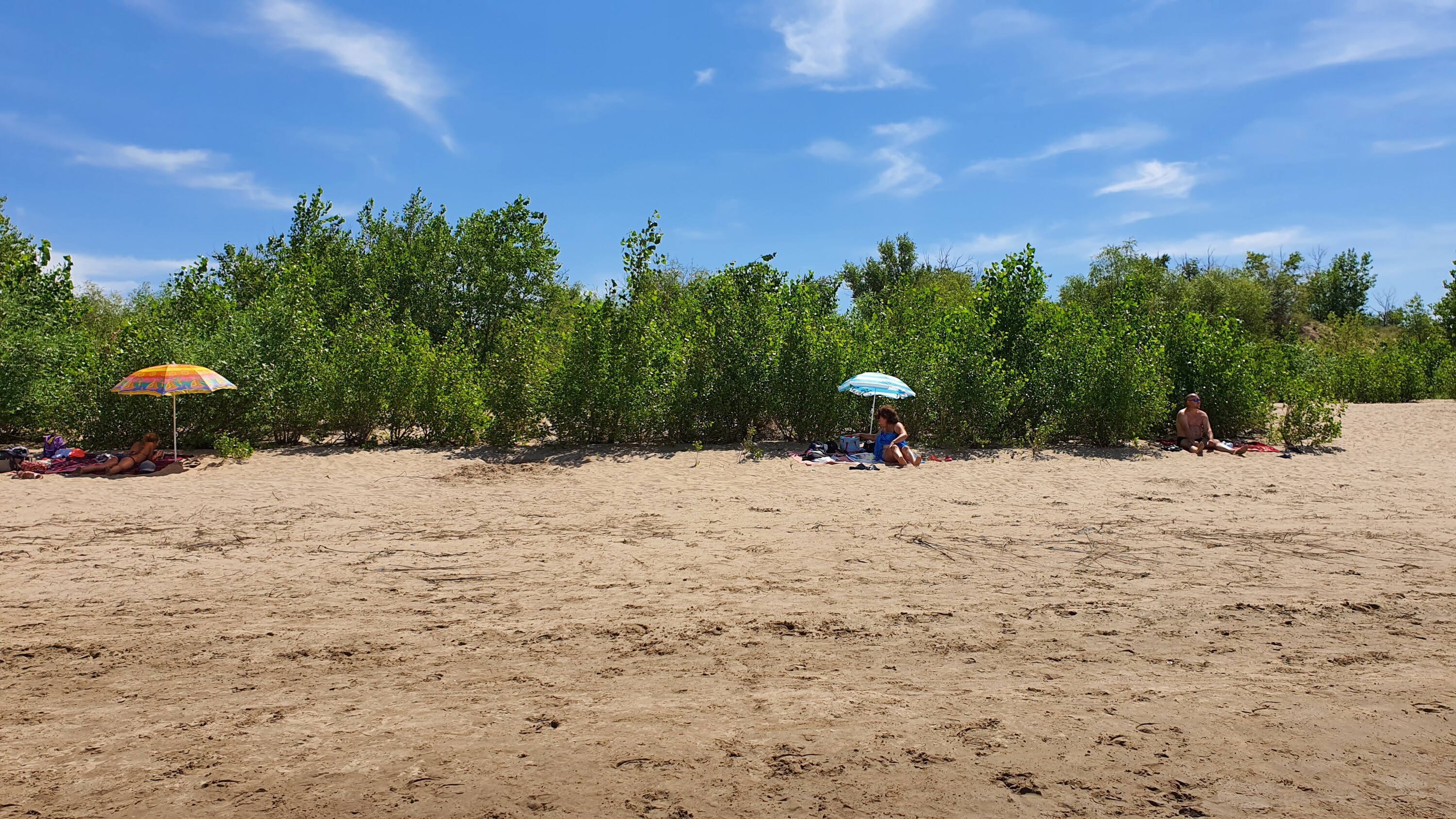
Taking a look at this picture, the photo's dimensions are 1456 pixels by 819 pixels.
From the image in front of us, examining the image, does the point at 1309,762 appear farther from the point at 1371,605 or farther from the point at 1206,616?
the point at 1371,605

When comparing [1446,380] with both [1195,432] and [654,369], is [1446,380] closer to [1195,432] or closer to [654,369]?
[1195,432]

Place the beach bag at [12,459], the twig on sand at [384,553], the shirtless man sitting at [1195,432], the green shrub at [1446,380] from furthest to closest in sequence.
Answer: the green shrub at [1446,380], the shirtless man sitting at [1195,432], the beach bag at [12,459], the twig on sand at [384,553]

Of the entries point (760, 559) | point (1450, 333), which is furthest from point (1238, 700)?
point (1450, 333)

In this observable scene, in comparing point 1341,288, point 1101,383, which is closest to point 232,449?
point 1101,383

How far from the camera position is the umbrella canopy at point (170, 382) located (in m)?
11.4

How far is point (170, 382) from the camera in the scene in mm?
11438

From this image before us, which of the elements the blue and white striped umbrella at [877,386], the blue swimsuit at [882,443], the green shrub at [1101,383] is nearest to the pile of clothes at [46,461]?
the blue and white striped umbrella at [877,386]

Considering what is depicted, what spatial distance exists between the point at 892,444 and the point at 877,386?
0.96 metres

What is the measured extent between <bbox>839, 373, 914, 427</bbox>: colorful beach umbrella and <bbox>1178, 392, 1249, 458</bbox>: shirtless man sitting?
4904 mm

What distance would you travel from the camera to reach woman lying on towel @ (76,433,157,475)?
36.7 feet

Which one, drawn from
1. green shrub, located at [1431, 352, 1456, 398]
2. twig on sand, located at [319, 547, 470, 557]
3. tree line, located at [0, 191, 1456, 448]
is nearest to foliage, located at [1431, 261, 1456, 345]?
green shrub, located at [1431, 352, 1456, 398]

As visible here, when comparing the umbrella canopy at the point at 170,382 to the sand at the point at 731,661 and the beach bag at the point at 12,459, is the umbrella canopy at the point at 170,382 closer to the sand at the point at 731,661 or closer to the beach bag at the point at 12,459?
the beach bag at the point at 12,459

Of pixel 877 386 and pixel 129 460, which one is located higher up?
pixel 877 386

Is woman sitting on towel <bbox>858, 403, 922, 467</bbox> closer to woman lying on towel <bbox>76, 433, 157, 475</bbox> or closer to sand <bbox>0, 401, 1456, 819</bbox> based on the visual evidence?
sand <bbox>0, 401, 1456, 819</bbox>
